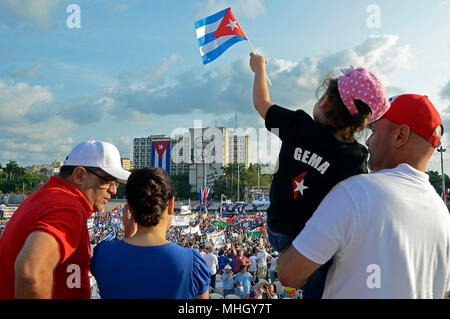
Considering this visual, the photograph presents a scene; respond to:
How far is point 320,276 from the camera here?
1713mm

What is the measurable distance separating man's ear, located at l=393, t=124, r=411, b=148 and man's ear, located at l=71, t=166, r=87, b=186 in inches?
75.9

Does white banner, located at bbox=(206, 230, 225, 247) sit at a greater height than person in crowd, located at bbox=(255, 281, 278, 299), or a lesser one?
lesser

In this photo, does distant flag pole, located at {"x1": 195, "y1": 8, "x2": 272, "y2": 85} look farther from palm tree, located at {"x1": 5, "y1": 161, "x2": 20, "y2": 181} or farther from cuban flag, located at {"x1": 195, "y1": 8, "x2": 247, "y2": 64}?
palm tree, located at {"x1": 5, "y1": 161, "x2": 20, "y2": 181}

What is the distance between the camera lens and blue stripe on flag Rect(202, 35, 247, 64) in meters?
3.89

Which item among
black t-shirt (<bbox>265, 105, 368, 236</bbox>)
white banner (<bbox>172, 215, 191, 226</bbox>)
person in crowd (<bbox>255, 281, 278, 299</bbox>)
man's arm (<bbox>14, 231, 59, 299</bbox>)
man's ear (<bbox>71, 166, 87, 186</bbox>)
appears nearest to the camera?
man's arm (<bbox>14, 231, 59, 299</bbox>)

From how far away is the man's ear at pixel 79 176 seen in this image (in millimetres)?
2232

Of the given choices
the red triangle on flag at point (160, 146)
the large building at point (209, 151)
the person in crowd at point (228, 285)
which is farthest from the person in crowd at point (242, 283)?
the large building at point (209, 151)

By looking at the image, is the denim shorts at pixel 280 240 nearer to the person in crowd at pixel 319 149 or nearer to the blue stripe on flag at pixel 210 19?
the person in crowd at pixel 319 149

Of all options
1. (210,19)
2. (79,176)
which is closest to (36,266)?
(79,176)

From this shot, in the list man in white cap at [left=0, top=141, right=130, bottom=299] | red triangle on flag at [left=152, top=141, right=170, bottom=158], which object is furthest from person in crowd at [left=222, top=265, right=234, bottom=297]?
man in white cap at [left=0, top=141, right=130, bottom=299]

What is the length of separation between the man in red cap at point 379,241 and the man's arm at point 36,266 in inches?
46.6

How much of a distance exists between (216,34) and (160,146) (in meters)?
2.78
